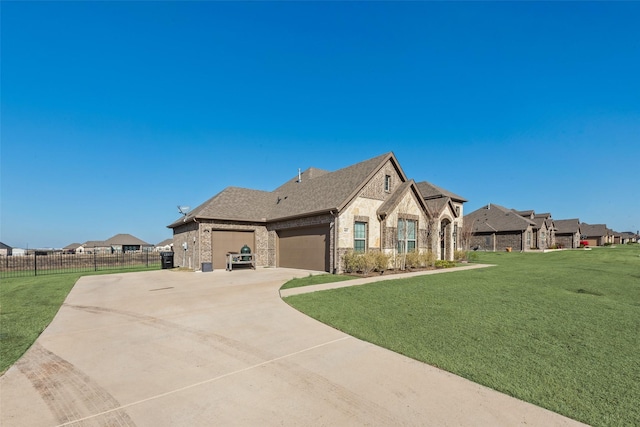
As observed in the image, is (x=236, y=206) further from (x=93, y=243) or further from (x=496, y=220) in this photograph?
(x=93, y=243)

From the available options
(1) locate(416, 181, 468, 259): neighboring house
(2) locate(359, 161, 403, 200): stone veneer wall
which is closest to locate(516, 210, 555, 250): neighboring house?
(1) locate(416, 181, 468, 259): neighboring house

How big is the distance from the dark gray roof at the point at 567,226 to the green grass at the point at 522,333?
58430mm

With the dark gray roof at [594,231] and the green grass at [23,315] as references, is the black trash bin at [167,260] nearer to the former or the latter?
the green grass at [23,315]

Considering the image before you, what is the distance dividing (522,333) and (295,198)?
1689cm

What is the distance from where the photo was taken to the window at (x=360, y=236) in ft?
53.3

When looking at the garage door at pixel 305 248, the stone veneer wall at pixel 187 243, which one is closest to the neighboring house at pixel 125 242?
the stone veneer wall at pixel 187 243

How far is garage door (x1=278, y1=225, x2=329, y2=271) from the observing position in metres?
16.5

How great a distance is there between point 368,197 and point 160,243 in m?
97.4

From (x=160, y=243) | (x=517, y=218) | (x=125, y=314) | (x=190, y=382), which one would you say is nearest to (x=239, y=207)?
(x=125, y=314)

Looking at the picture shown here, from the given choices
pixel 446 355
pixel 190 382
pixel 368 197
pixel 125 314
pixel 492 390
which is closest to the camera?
pixel 492 390

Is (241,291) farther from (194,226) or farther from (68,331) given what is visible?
(194,226)

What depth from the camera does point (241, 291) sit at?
1047 cm

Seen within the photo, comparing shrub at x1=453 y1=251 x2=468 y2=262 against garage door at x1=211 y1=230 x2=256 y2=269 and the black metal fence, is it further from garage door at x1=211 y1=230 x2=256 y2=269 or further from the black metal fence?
the black metal fence

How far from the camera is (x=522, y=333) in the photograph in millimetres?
5613
